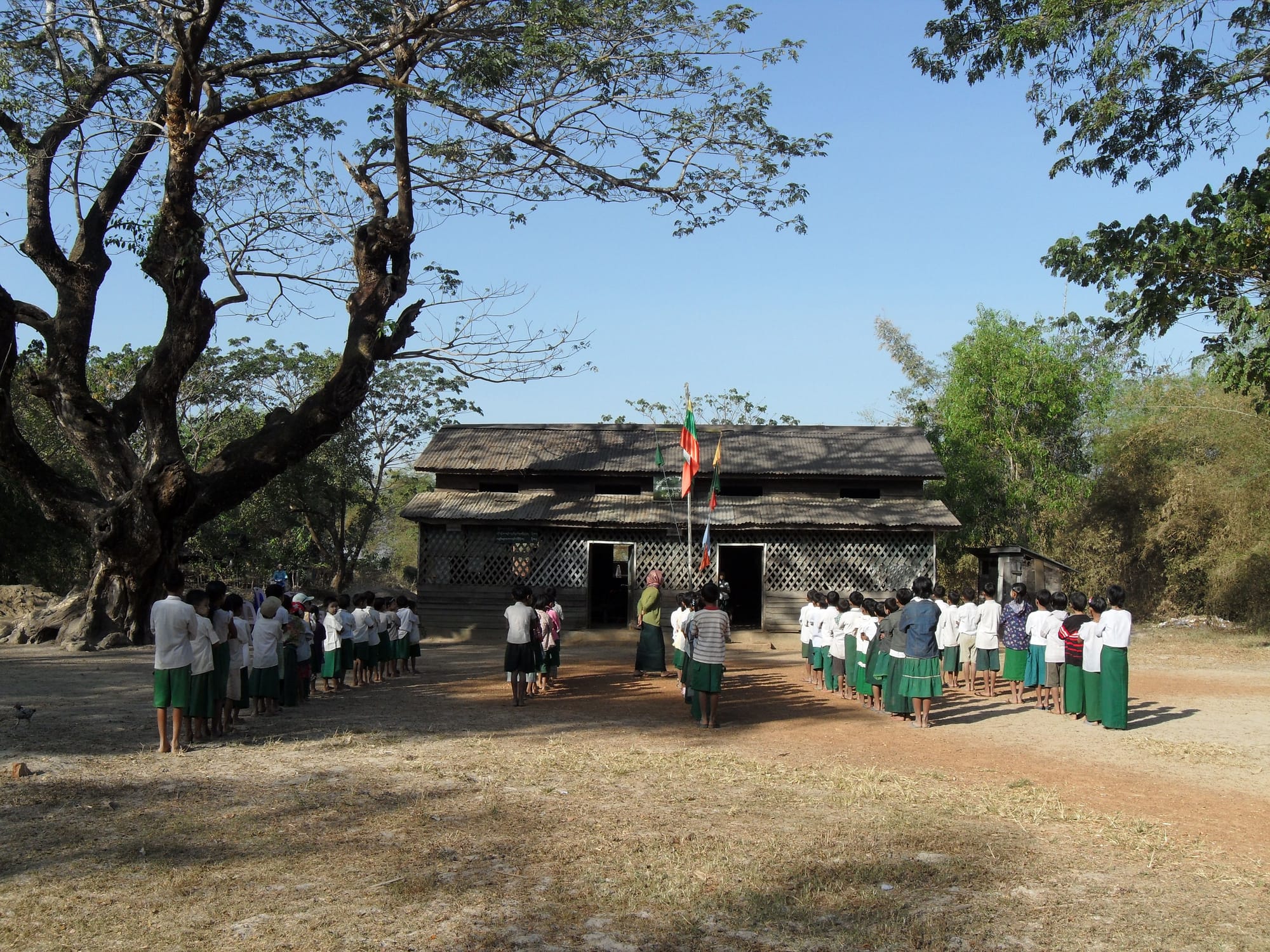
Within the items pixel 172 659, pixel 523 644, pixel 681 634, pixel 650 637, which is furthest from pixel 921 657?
pixel 172 659

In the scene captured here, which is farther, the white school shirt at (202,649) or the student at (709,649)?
the student at (709,649)

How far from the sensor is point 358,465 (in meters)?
27.6

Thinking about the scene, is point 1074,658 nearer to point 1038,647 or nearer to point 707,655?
point 1038,647

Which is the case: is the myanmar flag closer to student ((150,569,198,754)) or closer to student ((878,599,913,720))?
student ((878,599,913,720))

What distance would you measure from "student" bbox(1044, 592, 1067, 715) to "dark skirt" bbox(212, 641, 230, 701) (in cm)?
853

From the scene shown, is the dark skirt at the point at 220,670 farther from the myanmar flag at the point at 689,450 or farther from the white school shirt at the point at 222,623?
the myanmar flag at the point at 689,450

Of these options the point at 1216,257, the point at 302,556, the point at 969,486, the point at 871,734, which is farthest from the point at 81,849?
the point at 969,486

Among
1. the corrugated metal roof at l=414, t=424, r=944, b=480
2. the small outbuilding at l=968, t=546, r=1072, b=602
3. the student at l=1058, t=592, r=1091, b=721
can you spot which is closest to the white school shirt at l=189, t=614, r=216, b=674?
the student at l=1058, t=592, r=1091, b=721

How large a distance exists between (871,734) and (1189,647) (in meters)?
12.2

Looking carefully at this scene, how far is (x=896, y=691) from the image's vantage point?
10.8 meters

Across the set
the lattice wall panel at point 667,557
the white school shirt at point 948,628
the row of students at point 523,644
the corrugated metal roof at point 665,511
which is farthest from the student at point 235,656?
the lattice wall panel at point 667,557

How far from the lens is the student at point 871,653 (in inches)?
448

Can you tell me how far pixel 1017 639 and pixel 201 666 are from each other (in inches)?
365

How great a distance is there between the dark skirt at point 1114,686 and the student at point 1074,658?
0.43m
